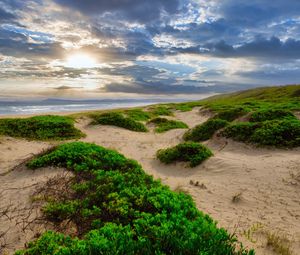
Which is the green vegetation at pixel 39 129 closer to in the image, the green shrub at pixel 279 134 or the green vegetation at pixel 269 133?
the green vegetation at pixel 269 133

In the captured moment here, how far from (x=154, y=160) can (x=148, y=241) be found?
9.97 meters

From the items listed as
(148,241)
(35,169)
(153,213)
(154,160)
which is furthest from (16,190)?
(154,160)

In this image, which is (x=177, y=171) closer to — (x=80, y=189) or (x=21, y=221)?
(x=80, y=189)

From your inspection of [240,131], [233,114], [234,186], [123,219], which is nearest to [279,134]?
[240,131]

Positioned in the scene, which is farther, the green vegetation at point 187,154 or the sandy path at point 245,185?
the green vegetation at point 187,154

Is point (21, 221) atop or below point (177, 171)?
atop

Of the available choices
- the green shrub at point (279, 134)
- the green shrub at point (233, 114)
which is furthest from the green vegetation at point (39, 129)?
the green shrub at point (233, 114)

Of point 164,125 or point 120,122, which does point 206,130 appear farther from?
point 120,122

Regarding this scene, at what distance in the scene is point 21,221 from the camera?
6.67 m

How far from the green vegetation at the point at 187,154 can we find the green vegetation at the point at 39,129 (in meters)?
9.36

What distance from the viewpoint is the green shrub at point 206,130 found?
63.4 feet

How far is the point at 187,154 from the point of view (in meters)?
13.9

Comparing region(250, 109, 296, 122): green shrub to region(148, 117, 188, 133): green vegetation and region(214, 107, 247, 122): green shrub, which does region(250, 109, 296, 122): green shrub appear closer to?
region(214, 107, 247, 122): green shrub

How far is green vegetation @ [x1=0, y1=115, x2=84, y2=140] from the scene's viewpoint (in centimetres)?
2014
